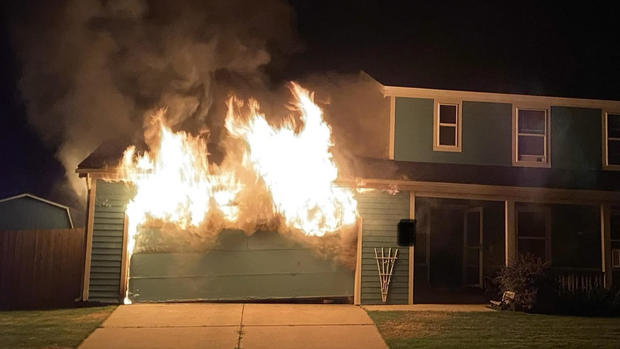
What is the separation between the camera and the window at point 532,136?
14898 millimetres

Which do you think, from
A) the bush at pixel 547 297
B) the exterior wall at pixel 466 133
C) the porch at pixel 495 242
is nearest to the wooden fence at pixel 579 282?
the porch at pixel 495 242

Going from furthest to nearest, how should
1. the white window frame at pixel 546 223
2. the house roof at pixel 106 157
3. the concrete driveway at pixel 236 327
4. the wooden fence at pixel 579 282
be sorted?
the white window frame at pixel 546 223 < the wooden fence at pixel 579 282 < the house roof at pixel 106 157 < the concrete driveway at pixel 236 327

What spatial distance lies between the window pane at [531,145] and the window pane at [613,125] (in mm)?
1869

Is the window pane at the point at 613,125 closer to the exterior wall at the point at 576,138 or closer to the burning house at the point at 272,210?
the exterior wall at the point at 576,138

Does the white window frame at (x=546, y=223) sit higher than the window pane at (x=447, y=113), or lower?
lower

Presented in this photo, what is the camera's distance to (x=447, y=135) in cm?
1464

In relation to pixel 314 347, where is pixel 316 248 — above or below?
above

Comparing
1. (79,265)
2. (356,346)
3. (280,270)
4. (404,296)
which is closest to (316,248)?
(280,270)

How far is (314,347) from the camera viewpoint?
873 cm

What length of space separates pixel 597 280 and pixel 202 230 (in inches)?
345

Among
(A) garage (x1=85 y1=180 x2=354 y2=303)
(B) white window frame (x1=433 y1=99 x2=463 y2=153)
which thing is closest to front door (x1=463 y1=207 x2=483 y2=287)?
(B) white window frame (x1=433 y1=99 x2=463 y2=153)

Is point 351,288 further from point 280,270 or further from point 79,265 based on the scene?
point 79,265

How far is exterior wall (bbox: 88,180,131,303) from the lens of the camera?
38.5 ft

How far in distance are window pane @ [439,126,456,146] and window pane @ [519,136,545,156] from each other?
1.79 m
